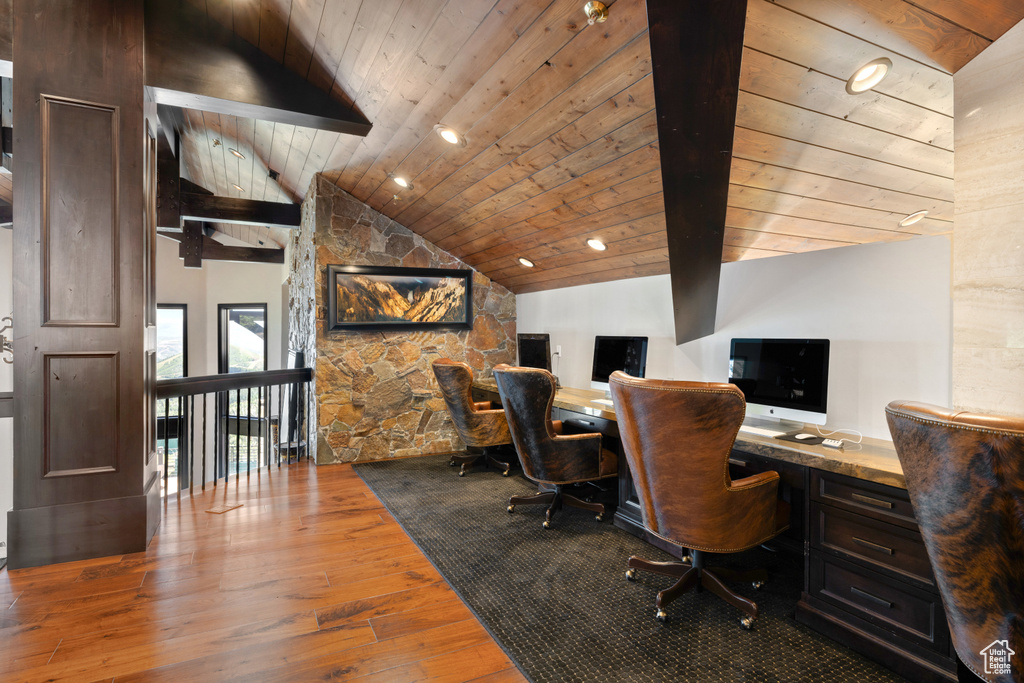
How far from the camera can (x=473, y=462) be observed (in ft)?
14.5

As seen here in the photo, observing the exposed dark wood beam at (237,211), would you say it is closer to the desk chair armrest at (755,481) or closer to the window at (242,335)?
the window at (242,335)

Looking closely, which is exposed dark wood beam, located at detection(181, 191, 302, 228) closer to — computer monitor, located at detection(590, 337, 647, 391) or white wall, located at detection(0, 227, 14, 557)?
white wall, located at detection(0, 227, 14, 557)

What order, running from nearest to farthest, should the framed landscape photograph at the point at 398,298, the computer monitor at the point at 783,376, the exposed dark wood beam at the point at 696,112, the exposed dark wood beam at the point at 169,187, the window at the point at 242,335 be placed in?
the exposed dark wood beam at the point at 696,112
the computer monitor at the point at 783,376
the exposed dark wood beam at the point at 169,187
the framed landscape photograph at the point at 398,298
the window at the point at 242,335

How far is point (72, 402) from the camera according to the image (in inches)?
105

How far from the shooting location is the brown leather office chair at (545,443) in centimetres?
297

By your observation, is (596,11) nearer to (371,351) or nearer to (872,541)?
(872,541)

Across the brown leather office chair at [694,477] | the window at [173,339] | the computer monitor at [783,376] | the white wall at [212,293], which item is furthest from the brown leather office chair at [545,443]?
the window at [173,339]

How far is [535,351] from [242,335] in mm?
6391

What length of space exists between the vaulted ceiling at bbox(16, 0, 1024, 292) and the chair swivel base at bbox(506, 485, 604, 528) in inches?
69.3

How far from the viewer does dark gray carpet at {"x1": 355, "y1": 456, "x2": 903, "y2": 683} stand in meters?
1.75

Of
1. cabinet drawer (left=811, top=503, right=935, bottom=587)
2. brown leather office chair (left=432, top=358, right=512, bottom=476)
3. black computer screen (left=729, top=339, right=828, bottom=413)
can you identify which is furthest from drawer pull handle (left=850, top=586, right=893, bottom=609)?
brown leather office chair (left=432, top=358, right=512, bottom=476)

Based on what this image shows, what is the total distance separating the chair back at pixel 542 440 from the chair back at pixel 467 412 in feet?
2.59

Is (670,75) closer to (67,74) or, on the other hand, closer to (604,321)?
(604,321)

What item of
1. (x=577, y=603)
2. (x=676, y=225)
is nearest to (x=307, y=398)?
(x=577, y=603)
